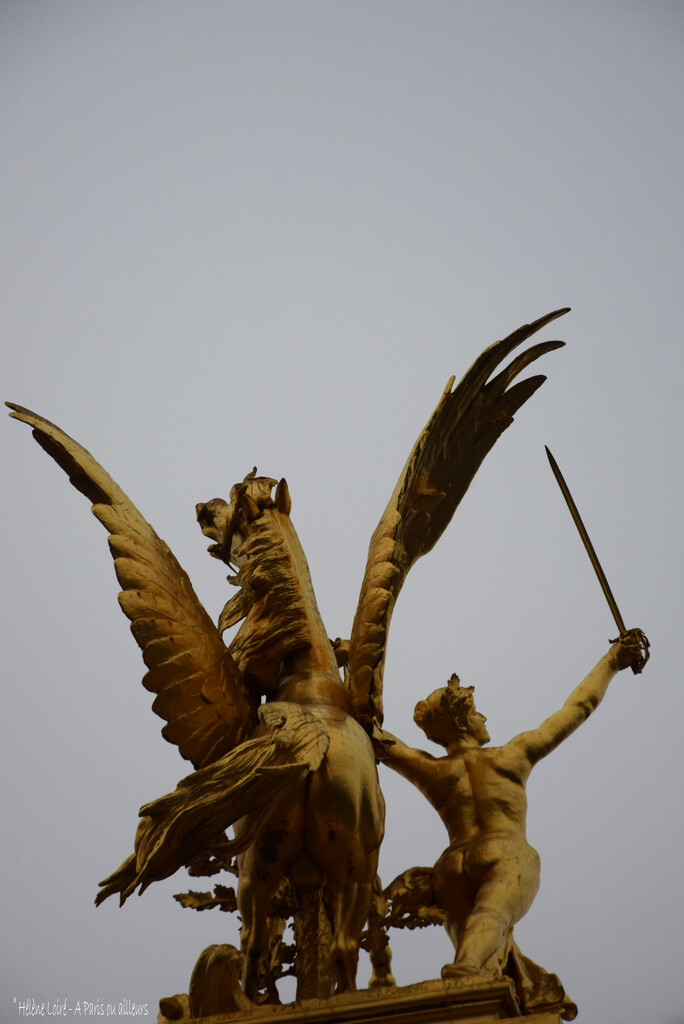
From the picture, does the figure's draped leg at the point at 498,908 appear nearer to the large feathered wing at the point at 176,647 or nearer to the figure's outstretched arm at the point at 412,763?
the figure's outstretched arm at the point at 412,763

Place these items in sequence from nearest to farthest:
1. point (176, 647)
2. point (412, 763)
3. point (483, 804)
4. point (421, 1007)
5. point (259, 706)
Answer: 1. point (421, 1007)
2. point (176, 647)
3. point (259, 706)
4. point (483, 804)
5. point (412, 763)

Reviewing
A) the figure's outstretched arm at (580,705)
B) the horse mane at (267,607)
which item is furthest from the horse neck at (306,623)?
the figure's outstretched arm at (580,705)

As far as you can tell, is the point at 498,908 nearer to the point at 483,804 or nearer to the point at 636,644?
the point at 483,804

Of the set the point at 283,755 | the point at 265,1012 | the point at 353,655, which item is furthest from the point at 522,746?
the point at 265,1012

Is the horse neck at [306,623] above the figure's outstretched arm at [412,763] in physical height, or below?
above

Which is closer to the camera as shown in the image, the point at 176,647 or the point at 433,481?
the point at 176,647

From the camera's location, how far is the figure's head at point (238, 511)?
532cm

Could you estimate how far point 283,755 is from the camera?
14.6 feet

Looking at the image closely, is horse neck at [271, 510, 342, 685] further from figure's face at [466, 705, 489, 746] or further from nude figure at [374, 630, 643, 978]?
figure's face at [466, 705, 489, 746]

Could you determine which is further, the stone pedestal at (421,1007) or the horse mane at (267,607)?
the horse mane at (267,607)

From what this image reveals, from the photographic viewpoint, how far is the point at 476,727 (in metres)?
5.51

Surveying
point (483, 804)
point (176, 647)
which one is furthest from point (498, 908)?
point (176, 647)

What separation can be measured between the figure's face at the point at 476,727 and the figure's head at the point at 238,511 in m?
1.10

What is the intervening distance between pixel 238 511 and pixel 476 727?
129 cm
